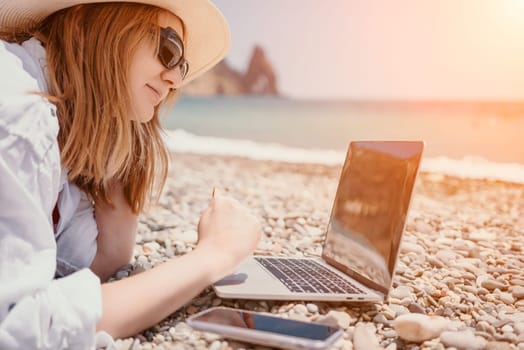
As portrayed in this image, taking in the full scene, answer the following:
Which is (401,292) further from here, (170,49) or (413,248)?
(170,49)

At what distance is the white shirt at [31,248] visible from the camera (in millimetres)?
1434

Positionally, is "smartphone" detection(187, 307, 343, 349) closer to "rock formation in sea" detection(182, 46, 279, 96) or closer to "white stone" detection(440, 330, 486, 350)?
"white stone" detection(440, 330, 486, 350)

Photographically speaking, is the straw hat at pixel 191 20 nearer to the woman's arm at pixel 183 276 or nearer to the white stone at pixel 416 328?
the woman's arm at pixel 183 276

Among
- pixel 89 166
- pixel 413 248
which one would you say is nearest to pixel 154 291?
pixel 89 166

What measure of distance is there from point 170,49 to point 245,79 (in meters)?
41.0

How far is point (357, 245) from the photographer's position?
232 centimetres

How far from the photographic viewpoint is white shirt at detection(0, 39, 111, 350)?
1434 millimetres

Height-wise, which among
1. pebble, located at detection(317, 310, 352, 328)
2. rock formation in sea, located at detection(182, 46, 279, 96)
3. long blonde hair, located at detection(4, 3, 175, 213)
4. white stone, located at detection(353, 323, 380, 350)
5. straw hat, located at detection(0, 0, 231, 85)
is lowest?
white stone, located at detection(353, 323, 380, 350)

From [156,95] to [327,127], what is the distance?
67.0 ft

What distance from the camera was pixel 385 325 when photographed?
6.74ft

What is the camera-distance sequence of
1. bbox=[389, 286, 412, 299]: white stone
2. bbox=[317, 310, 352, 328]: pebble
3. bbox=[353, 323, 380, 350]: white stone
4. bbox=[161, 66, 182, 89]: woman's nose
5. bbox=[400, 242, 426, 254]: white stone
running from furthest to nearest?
bbox=[400, 242, 426, 254]: white stone, bbox=[389, 286, 412, 299]: white stone, bbox=[161, 66, 182, 89]: woman's nose, bbox=[317, 310, 352, 328]: pebble, bbox=[353, 323, 380, 350]: white stone

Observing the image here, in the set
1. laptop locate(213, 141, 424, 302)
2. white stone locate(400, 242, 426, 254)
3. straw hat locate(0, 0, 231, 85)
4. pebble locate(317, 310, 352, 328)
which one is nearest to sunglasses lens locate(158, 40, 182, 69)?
straw hat locate(0, 0, 231, 85)

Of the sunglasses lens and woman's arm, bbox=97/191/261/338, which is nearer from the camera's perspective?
woman's arm, bbox=97/191/261/338

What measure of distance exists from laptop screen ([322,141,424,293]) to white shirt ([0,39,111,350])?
Result: 3.53 feet
